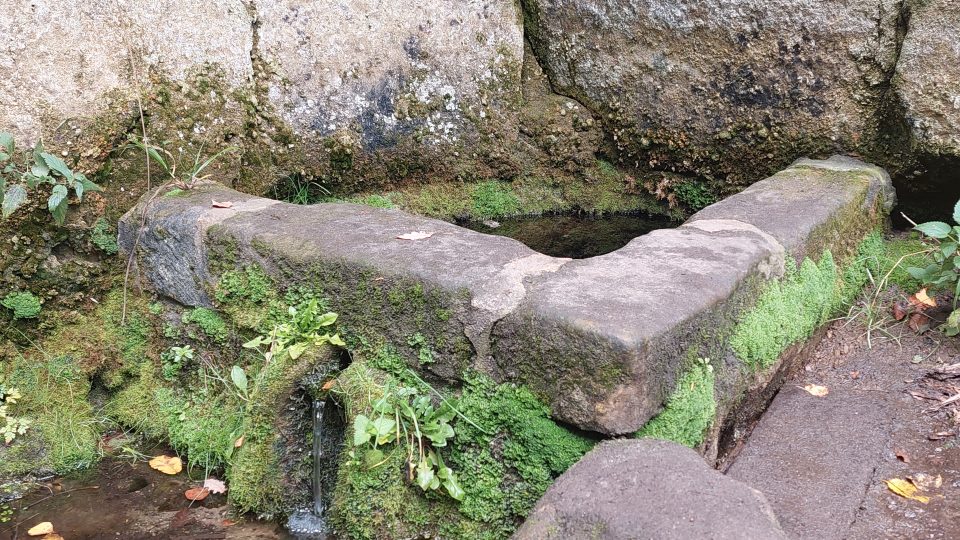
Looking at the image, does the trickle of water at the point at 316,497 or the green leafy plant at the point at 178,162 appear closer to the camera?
the trickle of water at the point at 316,497

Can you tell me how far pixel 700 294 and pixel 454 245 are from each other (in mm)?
815

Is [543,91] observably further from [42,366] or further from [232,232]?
[42,366]

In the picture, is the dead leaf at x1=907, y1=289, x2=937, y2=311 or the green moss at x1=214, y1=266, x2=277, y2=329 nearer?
the green moss at x1=214, y1=266, x2=277, y2=329

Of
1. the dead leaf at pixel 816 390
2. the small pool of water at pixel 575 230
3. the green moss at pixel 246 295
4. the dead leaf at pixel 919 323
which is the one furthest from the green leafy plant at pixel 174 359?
the dead leaf at pixel 919 323

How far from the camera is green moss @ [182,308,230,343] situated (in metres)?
3.11

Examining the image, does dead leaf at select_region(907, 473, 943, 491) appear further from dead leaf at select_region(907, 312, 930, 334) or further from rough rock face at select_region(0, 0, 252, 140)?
rough rock face at select_region(0, 0, 252, 140)

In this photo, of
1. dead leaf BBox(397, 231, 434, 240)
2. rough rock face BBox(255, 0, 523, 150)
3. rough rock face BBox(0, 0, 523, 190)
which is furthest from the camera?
rough rock face BBox(255, 0, 523, 150)

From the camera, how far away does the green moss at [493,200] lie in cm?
466

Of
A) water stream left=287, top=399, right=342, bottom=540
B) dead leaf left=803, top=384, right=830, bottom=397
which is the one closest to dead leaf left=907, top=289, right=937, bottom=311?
dead leaf left=803, top=384, right=830, bottom=397

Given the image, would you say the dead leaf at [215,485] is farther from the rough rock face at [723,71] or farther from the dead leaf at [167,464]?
the rough rock face at [723,71]

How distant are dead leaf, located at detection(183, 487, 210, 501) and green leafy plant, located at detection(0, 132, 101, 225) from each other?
1.10 m

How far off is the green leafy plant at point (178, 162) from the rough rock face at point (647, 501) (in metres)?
2.17

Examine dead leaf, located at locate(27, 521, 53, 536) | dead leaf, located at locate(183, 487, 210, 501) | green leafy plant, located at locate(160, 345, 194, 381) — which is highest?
green leafy plant, located at locate(160, 345, 194, 381)

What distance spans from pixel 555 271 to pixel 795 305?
3.13 ft
